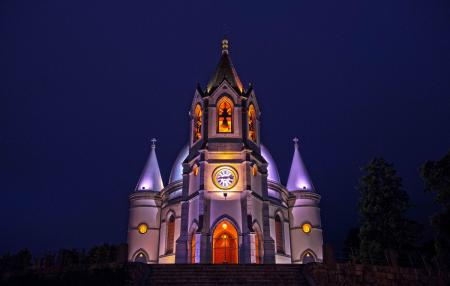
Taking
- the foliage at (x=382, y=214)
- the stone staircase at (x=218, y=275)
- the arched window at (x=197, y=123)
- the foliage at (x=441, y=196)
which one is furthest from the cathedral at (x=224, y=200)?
the foliage at (x=441, y=196)

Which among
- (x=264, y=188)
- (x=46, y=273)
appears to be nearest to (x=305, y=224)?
(x=264, y=188)

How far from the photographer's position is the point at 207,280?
22203 millimetres

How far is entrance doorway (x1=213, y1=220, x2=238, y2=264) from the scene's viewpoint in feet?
115

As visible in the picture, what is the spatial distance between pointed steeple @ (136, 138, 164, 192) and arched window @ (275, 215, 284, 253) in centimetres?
1269

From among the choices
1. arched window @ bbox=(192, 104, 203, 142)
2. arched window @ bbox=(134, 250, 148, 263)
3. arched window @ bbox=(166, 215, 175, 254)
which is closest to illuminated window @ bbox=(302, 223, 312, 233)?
arched window @ bbox=(166, 215, 175, 254)

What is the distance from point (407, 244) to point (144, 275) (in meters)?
19.1

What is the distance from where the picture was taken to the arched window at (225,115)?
132ft

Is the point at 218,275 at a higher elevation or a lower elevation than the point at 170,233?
lower

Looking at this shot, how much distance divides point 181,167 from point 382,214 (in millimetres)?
19619

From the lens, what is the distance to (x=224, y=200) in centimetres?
3625

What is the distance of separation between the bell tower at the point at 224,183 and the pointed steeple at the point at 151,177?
24.5ft

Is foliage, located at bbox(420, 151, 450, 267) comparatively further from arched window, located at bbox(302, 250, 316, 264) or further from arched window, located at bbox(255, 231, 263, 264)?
arched window, located at bbox(302, 250, 316, 264)

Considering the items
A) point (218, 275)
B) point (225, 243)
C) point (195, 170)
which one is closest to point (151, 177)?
point (195, 170)

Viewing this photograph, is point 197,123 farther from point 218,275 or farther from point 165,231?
point 218,275
